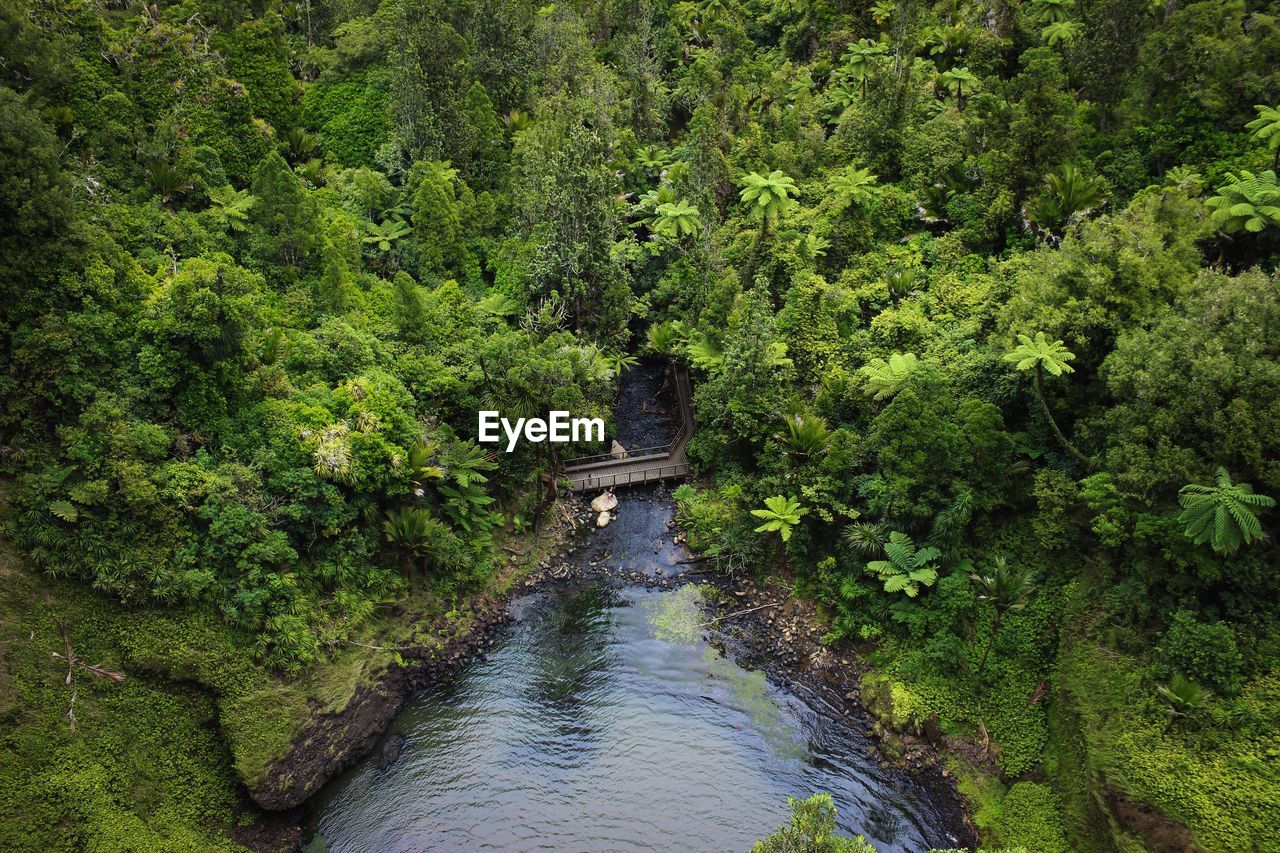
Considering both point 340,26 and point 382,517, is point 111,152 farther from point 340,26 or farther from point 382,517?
point 340,26

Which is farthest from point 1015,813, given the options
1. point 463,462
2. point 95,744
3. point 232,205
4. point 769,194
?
point 232,205

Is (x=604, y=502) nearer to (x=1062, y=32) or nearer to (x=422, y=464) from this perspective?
(x=422, y=464)

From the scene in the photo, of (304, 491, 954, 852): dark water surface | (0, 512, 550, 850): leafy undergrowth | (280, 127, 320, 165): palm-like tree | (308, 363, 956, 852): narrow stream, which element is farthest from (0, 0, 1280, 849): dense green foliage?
(308, 363, 956, 852): narrow stream

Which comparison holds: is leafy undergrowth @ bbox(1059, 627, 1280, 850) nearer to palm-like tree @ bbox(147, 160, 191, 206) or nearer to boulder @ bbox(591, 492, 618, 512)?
boulder @ bbox(591, 492, 618, 512)

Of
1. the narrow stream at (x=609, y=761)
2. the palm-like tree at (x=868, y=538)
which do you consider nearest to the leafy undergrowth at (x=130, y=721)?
the narrow stream at (x=609, y=761)

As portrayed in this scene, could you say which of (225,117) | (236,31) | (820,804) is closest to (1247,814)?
(820,804)
